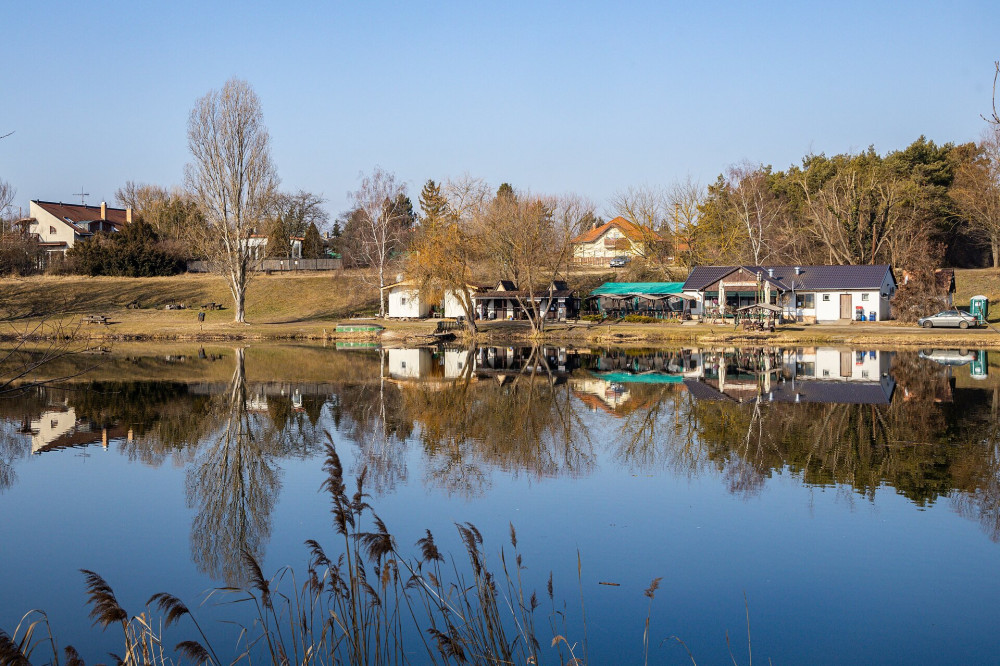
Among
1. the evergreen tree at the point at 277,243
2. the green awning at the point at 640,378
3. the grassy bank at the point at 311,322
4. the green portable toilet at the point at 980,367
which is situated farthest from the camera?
the evergreen tree at the point at 277,243

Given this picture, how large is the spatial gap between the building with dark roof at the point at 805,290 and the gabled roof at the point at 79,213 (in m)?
55.4

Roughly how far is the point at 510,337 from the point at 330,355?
12857 mm

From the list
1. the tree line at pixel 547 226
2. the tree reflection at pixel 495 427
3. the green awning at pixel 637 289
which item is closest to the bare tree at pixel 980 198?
the tree line at pixel 547 226

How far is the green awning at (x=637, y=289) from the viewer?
57938 mm

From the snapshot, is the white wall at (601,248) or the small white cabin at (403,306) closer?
the small white cabin at (403,306)

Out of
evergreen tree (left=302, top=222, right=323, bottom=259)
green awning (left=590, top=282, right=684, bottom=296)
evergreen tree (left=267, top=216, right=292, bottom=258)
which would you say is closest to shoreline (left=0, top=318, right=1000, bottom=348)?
green awning (left=590, top=282, right=684, bottom=296)

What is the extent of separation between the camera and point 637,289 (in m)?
59.9

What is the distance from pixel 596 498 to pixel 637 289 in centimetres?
4736

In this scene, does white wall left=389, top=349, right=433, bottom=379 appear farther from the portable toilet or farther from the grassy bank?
the portable toilet

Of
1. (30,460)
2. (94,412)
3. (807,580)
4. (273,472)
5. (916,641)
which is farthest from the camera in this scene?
(94,412)

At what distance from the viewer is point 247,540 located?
11.3m

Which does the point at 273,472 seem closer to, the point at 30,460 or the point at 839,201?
the point at 30,460

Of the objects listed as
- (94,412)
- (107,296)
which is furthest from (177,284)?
(94,412)

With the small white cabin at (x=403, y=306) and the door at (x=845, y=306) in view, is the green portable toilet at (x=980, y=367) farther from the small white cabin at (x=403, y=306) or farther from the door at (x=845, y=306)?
the small white cabin at (x=403, y=306)
